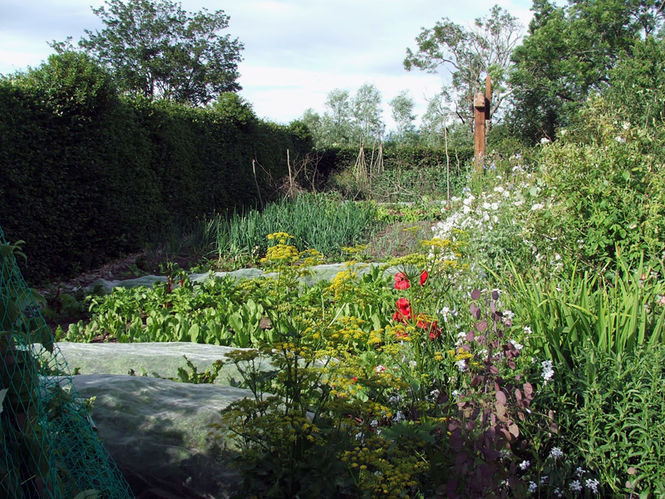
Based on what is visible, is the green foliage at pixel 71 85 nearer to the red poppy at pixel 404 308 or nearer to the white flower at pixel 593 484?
the red poppy at pixel 404 308

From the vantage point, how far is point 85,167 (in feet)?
23.2

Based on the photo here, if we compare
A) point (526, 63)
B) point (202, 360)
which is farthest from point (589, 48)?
point (202, 360)

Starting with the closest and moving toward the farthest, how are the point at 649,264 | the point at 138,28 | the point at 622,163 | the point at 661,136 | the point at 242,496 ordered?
the point at 242,496
the point at 649,264
the point at 622,163
the point at 661,136
the point at 138,28

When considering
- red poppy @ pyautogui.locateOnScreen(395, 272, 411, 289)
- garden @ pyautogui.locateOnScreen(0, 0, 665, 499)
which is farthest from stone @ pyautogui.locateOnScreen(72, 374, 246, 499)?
red poppy @ pyautogui.locateOnScreen(395, 272, 411, 289)

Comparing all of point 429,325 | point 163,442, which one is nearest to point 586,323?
point 429,325

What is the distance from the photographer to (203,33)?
121 ft

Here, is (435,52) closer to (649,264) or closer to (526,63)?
(526,63)

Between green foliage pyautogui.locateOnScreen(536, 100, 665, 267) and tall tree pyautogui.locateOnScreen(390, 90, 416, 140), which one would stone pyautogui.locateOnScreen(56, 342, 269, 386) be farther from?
tall tree pyautogui.locateOnScreen(390, 90, 416, 140)

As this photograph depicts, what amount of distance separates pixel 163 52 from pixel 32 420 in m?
37.6

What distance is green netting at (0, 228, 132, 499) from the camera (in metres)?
1.39

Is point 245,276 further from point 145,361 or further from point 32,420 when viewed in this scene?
point 32,420

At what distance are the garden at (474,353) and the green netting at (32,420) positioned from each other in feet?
1.42

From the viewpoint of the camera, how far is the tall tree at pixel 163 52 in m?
34.8

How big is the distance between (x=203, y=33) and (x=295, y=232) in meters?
33.6
